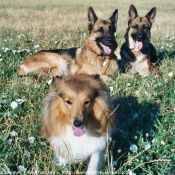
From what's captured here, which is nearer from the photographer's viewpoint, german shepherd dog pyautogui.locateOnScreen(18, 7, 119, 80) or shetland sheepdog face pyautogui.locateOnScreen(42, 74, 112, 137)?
shetland sheepdog face pyautogui.locateOnScreen(42, 74, 112, 137)

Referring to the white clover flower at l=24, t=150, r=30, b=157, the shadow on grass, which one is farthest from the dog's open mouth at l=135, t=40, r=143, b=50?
the white clover flower at l=24, t=150, r=30, b=157

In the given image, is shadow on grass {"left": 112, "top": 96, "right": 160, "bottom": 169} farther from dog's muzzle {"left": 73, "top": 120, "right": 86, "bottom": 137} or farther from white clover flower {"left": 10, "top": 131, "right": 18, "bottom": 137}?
white clover flower {"left": 10, "top": 131, "right": 18, "bottom": 137}

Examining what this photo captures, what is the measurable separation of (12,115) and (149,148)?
1.89 m

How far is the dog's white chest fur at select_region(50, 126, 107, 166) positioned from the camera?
3141 mm

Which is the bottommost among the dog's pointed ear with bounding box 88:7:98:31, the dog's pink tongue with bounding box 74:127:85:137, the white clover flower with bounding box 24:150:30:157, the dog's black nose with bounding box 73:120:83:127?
the white clover flower with bounding box 24:150:30:157

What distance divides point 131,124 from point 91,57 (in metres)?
2.97

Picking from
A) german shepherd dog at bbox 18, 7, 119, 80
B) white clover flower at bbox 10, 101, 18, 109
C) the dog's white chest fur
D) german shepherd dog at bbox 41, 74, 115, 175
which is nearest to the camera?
german shepherd dog at bbox 41, 74, 115, 175

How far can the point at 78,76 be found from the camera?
11.5 feet

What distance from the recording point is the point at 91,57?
6758 mm

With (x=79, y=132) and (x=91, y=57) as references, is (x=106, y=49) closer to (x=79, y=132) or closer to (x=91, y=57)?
(x=91, y=57)

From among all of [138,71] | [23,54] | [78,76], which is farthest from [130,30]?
[78,76]

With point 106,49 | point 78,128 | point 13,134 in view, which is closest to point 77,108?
point 78,128

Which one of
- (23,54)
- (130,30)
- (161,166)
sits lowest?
(161,166)

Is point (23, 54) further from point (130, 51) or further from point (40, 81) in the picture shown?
point (130, 51)
